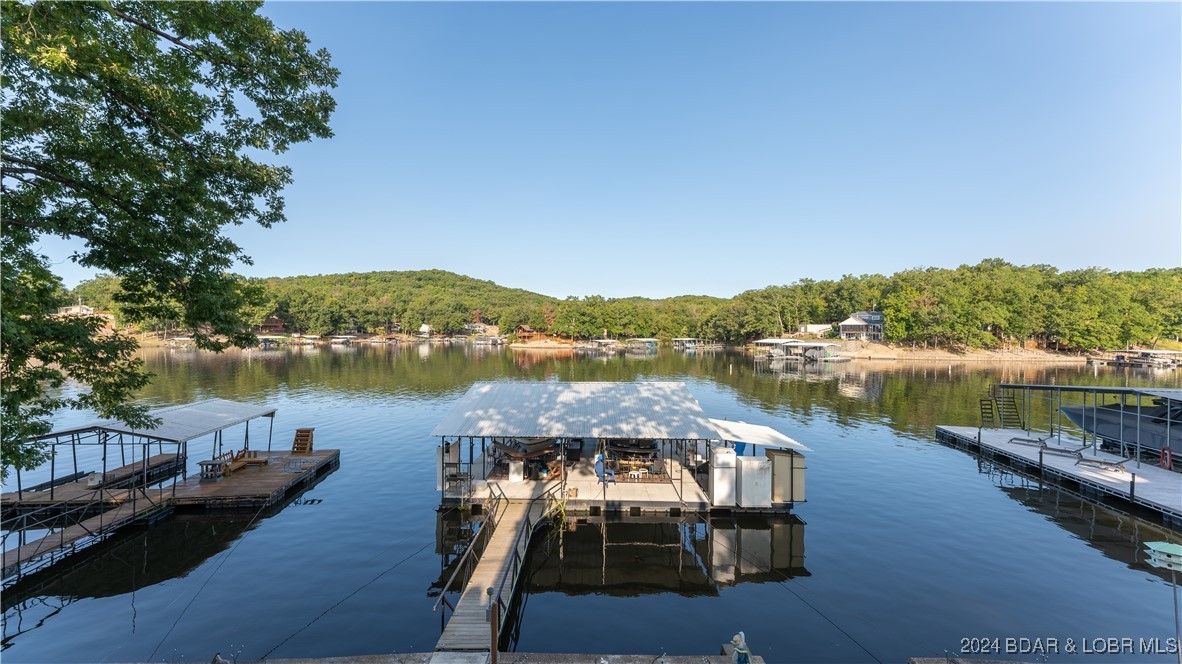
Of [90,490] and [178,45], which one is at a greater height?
[178,45]

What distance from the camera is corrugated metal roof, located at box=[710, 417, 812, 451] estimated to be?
17.7 metres

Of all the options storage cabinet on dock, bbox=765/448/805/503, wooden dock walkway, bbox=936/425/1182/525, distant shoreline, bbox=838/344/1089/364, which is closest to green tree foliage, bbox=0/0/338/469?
storage cabinet on dock, bbox=765/448/805/503

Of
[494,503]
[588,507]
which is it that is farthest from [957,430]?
[494,503]

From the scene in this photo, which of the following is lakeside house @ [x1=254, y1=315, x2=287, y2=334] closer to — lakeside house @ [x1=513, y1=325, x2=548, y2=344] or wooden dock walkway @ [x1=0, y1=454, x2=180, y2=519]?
lakeside house @ [x1=513, y1=325, x2=548, y2=344]

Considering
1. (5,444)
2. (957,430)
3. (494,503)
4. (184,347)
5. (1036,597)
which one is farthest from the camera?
(184,347)

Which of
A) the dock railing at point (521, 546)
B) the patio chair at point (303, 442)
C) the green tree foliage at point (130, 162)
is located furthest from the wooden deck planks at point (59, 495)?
the dock railing at point (521, 546)

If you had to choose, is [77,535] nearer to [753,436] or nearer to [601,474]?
[601,474]

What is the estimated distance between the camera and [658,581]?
13.4m

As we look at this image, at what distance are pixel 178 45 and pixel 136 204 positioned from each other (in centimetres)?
292

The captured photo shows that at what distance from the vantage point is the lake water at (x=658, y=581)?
10.9 meters

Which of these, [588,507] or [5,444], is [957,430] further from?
[5,444]

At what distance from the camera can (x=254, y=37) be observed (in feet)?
28.9

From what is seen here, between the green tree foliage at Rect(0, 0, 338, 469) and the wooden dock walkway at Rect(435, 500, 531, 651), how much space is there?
288 inches

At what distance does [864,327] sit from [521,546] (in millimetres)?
108686
